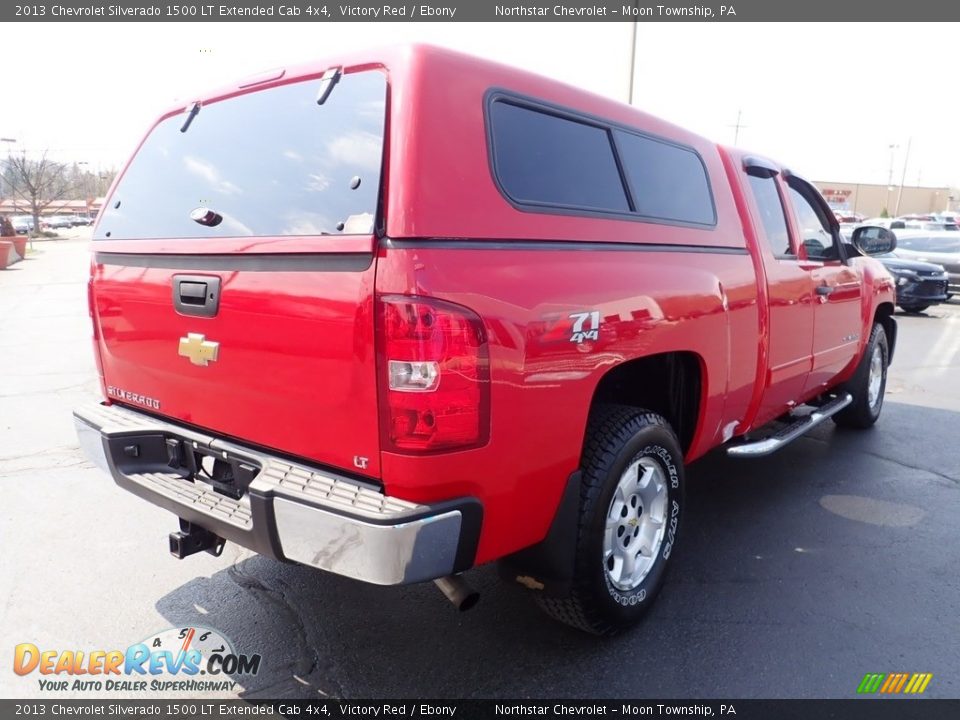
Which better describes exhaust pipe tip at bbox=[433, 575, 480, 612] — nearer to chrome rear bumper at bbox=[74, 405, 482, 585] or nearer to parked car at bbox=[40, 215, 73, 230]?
chrome rear bumper at bbox=[74, 405, 482, 585]

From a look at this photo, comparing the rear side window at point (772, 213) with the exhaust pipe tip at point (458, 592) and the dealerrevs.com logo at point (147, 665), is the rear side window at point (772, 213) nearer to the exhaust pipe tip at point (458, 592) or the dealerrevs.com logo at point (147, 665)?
the exhaust pipe tip at point (458, 592)

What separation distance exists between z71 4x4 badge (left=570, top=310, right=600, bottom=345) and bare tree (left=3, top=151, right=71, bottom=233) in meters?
51.0

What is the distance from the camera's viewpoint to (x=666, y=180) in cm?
325

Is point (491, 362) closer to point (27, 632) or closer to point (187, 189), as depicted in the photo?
point (187, 189)

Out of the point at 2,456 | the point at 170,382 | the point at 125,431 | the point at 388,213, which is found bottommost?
the point at 2,456

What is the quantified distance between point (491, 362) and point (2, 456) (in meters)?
4.65

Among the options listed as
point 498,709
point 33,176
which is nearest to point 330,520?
point 498,709

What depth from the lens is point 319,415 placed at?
221 centimetres

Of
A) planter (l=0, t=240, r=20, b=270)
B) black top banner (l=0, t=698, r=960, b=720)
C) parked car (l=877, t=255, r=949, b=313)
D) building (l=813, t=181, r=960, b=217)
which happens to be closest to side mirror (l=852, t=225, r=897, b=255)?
black top banner (l=0, t=698, r=960, b=720)

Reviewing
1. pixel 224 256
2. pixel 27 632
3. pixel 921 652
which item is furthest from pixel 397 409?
pixel 921 652

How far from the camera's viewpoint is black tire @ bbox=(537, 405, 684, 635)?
2557mm

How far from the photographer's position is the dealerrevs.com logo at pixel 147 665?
2641 mm

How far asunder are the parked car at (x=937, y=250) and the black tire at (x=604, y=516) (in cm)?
1498

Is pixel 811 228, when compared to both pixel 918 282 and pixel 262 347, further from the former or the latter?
pixel 918 282
